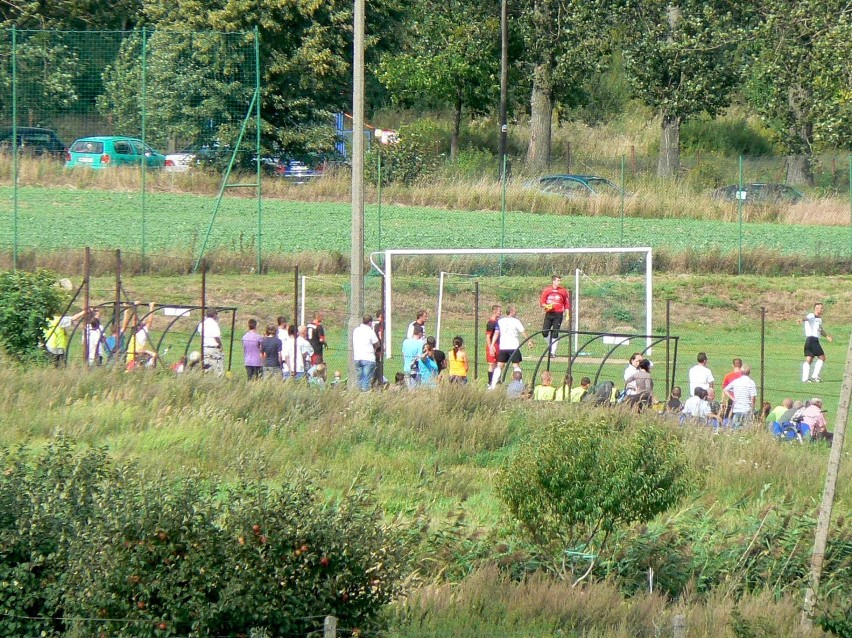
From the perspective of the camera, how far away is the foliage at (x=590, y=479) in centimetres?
1023

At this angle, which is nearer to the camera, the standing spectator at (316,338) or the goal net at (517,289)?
the standing spectator at (316,338)

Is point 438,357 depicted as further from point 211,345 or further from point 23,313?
point 23,313

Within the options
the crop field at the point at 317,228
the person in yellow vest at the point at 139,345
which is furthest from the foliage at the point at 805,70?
the person in yellow vest at the point at 139,345

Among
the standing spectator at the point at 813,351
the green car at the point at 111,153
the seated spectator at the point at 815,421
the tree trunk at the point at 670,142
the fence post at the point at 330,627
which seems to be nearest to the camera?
the fence post at the point at 330,627

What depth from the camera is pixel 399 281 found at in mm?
27484

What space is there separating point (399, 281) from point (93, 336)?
31.4ft

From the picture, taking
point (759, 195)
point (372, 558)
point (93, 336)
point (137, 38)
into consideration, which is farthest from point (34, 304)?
point (759, 195)

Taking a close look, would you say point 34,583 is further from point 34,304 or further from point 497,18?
point 497,18

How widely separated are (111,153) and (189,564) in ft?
70.3

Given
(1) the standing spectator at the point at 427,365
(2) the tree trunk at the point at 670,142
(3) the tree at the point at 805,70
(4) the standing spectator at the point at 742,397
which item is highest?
(3) the tree at the point at 805,70

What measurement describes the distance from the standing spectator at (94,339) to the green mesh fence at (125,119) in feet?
20.9

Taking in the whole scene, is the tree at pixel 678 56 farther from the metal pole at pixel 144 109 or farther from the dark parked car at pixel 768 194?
the metal pole at pixel 144 109

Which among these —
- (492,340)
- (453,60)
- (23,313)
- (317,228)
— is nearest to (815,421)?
(492,340)

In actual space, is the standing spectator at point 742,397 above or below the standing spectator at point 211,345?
below
